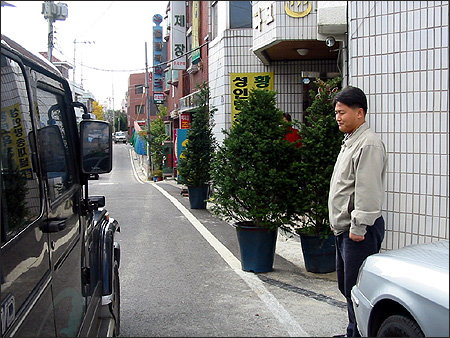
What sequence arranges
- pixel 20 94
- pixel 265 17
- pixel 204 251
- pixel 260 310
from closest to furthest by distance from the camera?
pixel 20 94, pixel 260 310, pixel 204 251, pixel 265 17

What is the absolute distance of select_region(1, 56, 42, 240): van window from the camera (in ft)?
6.91

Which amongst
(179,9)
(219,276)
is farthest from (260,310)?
(179,9)

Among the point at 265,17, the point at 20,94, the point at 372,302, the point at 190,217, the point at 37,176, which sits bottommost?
the point at 190,217

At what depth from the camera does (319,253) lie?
6391mm

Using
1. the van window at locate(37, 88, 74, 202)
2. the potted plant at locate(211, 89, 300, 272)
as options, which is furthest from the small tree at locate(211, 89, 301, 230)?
the van window at locate(37, 88, 74, 202)

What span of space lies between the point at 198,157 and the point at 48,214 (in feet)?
33.6

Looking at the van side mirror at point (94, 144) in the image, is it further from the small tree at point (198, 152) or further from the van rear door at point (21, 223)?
the small tree at point (198, 152)

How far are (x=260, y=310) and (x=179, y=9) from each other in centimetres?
1834

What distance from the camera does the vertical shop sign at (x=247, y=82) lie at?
12500mm

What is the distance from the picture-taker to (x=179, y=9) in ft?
70.7

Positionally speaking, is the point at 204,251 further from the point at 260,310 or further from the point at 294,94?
the point at 294,94

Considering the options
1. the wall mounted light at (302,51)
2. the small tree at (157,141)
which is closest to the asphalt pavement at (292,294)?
the wall mounted light at (302,51)

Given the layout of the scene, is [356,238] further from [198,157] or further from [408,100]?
[198,157]

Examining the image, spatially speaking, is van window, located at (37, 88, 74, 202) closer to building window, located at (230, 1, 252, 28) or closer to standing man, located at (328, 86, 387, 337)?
standing man, located at (328, 86, 387, 337)
